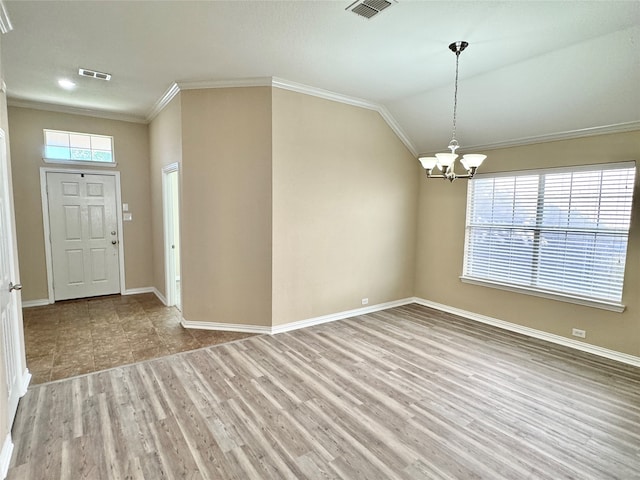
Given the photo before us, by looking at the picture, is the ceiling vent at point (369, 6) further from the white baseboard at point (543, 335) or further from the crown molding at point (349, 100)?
the white baseboard at point (543, 335)

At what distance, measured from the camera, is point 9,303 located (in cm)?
249

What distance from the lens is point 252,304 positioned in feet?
13.5

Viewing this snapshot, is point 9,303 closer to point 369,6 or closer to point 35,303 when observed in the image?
point 35,303

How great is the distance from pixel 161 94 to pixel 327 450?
4.54 m

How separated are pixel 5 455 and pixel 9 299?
1.10 m

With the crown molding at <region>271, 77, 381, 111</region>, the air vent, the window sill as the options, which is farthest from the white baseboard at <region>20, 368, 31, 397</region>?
the window sill

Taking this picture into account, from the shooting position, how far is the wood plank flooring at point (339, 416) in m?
2.03

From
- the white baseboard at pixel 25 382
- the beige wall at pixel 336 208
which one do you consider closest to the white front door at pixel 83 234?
the white baseboard at pixel 25 382

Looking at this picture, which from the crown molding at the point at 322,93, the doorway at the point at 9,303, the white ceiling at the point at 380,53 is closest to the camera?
the doorway at the point at 9,303

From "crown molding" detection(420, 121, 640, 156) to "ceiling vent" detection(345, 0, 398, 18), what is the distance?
270cm

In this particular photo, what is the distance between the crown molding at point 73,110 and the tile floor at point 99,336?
9.78 ft

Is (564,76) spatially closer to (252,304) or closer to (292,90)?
(292,90)

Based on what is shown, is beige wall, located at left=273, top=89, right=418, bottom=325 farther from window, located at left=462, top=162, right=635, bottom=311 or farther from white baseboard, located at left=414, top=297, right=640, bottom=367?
window, located at left=462, top=162, right=635, bottom=311

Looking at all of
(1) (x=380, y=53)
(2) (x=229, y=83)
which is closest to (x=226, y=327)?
(2) (x=229, y=83)
